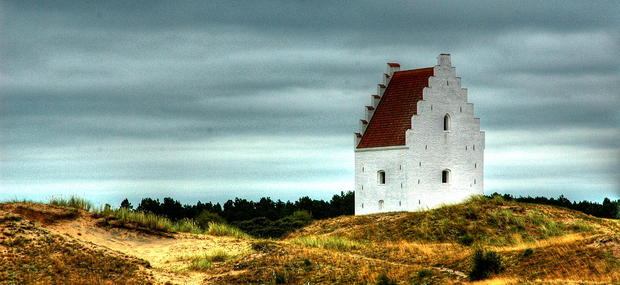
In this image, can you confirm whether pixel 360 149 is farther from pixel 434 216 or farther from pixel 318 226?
pixel 434 216

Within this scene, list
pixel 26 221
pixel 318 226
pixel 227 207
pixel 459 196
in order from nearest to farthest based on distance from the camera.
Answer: pixel 26 221 → pixel 318 226 → pixel 459 196 → pixel 227 207

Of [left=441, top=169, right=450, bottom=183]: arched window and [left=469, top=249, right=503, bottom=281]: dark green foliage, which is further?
[left=441, top=169, right=450, bottom=183]: arched window

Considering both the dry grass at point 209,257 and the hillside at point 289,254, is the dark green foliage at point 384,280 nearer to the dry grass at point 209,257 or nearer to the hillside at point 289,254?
the hillside at point 289,254

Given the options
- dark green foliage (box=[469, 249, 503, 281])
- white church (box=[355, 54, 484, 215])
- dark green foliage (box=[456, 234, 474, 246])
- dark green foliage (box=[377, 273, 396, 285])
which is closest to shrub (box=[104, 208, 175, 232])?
dark green foliage (box=[456, 234, 474, 246])

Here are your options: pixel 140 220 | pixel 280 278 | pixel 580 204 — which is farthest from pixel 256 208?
pixel 280 278

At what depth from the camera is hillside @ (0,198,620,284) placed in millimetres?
26109

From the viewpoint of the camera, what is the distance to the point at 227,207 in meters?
76.7

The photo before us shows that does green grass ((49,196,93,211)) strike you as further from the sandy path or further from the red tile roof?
the red tile roof

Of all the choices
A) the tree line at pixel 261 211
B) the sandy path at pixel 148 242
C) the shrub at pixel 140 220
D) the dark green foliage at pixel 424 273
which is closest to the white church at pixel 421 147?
the tree line at pixel 261 211

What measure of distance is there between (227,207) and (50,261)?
157 ft

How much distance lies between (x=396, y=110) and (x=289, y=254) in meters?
27.4

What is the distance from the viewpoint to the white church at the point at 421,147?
53.8 meters

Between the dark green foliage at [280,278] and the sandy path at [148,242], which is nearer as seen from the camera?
the dark green foliage at [280,278]

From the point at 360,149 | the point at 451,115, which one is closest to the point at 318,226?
the point at 360,149
